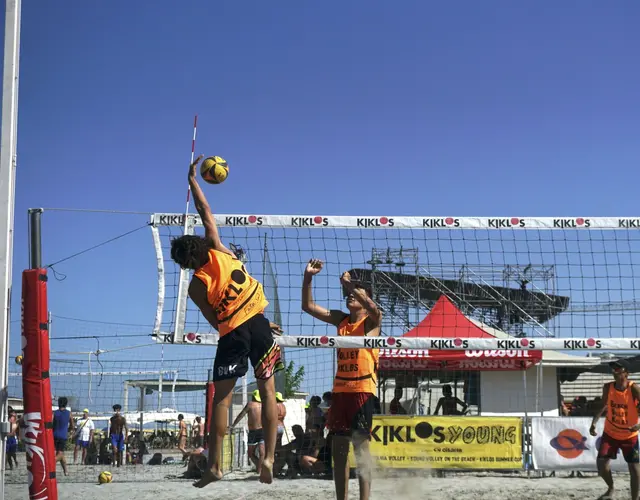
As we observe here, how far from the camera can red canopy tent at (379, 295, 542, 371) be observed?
12.0m

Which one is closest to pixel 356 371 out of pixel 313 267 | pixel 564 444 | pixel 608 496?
pixel 313 267

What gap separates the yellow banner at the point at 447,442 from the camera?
11.6 meters

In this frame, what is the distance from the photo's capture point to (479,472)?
39.9ft

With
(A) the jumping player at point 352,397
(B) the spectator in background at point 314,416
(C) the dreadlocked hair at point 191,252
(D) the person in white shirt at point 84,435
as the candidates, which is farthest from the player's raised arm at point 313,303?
(D) the person in white shirt at point 84,435

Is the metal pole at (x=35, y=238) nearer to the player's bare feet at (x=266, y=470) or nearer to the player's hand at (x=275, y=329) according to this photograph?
the player's hand at (x=275, y=329)

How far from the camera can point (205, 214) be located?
5148 millimetres

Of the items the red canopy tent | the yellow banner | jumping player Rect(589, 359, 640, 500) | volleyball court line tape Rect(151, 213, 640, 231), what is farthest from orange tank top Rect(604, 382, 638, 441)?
the yellow banner

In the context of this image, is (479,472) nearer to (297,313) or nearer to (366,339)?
(297,313)

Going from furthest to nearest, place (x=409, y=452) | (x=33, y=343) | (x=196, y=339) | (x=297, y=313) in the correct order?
(x=409, y=452)
(x=297, y=313)
(x=196, y=339)
(x=33, y=343)

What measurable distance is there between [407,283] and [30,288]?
37.2ft

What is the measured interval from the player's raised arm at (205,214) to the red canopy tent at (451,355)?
6.64 meters

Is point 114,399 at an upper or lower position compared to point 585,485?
upper

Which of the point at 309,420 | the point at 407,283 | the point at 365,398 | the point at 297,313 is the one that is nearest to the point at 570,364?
the point at 407,283

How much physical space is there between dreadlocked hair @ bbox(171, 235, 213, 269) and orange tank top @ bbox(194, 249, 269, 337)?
0.04 metres
